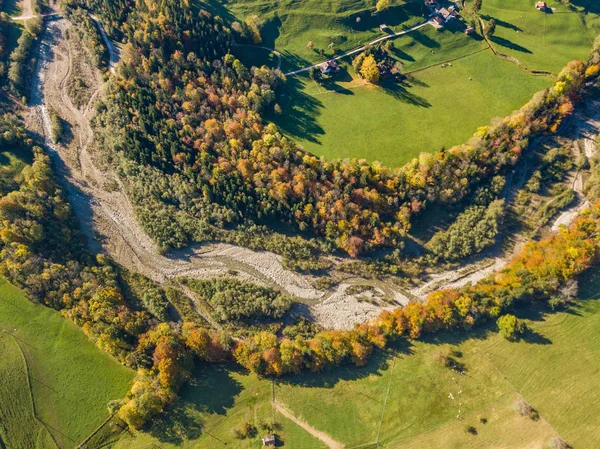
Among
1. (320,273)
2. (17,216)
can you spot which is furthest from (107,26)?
(320,273)

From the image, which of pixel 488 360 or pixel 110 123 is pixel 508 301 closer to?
pixel 488 360

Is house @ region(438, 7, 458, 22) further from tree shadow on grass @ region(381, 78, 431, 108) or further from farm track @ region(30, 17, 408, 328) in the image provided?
farm track @ region(30, 17, 408, 328)

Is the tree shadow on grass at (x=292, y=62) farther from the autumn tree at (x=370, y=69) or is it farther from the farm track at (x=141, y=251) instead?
the farm track at (x=141, y=251)

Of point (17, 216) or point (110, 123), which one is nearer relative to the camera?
point (17, 216)

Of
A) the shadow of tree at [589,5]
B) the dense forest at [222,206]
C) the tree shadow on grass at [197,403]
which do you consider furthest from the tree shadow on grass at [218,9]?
the shadow of tree at [589,5]

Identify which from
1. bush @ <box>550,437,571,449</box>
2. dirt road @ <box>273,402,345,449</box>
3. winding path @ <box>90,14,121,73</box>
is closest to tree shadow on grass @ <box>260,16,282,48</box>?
winding path @ <box>90,14,121,73</box>

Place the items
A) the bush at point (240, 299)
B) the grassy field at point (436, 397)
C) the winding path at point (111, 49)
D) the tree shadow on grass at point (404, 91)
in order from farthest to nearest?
1. the winding path at point (111, 49)
2. the tree shadow on grass at point (404, 91)
3. the bush at point (240, 299)
4. the grassy field at point (436, 397)

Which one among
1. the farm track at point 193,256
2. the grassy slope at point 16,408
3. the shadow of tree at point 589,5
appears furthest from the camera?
the shadow of tree at point 589,5
